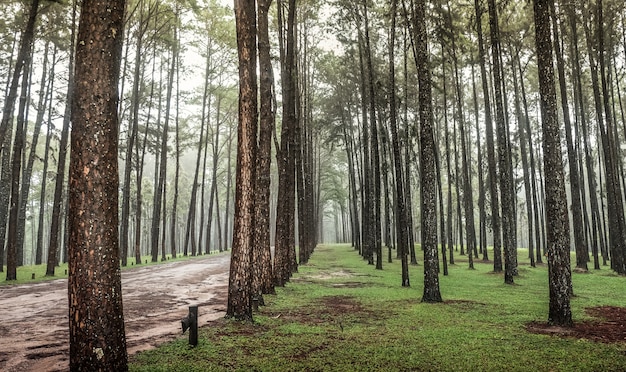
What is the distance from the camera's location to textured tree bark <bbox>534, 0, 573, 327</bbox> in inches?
290

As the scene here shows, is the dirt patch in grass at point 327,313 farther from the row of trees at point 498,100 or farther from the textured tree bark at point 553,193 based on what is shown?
the textured tree bark at point 553,193

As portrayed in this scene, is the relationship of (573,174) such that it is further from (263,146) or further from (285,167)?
(263,146)

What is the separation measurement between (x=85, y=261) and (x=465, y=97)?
33.8 meters

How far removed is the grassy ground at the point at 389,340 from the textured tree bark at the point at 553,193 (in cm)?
88

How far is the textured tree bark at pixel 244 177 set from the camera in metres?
7.39

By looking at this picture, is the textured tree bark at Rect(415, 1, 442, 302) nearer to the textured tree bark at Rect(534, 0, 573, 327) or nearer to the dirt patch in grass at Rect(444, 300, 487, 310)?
the dirt patch in grass at Rect(444, 300, 487, 310)

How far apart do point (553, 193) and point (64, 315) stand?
1107 cm

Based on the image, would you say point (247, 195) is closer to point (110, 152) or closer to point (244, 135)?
point (244, 135)

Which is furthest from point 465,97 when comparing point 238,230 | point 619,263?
point 238,230

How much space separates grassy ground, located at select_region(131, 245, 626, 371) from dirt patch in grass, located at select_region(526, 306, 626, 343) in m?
0.33

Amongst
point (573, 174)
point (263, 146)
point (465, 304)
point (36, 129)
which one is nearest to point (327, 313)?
point (465, 304)

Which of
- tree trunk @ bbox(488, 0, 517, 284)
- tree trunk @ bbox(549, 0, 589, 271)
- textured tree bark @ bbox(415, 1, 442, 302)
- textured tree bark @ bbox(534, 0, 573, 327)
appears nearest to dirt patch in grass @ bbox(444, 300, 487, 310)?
textured tree bark @ bbox(415, 1, 442, 302)

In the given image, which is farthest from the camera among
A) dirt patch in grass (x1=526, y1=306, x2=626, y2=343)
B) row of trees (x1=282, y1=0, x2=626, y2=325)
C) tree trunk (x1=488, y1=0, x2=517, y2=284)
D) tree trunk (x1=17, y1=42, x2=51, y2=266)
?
tree trunk (x1=17, y1=42, x2=51, y2=266)

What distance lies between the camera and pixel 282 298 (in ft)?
34.8
